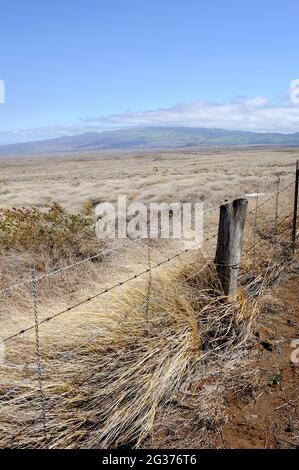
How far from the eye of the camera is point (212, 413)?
341 centimetres

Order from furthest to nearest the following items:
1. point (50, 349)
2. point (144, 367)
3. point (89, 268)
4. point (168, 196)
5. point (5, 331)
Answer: point (168, 196) → point (89, 268) → point (5, 331) → point (50, 349) → point (144, 367)

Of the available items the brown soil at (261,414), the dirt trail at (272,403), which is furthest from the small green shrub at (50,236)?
the brown soil at (261,414)

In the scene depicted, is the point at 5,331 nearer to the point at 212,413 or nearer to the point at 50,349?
the point at 50,349

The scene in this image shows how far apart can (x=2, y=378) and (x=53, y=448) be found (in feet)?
2.67

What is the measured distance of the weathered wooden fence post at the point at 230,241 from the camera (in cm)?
477

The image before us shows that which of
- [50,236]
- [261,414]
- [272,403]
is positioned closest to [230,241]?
[272,403]

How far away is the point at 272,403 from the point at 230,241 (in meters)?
1.74

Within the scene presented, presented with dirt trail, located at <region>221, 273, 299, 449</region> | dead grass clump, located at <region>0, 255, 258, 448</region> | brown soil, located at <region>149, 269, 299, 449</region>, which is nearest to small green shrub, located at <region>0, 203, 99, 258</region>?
dead grass clump, located at <region>0, 255, 258, 448</region>

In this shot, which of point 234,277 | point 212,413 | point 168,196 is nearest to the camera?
point 212,413

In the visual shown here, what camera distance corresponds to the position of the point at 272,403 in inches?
142

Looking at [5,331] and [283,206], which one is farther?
[283,206]

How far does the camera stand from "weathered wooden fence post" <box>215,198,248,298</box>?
4.77 meters
